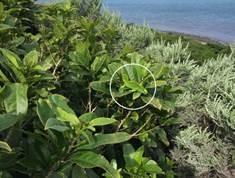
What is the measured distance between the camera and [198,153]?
→ 3.48 meters

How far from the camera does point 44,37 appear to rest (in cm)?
331

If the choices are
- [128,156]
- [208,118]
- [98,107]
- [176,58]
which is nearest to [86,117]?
[128,156]

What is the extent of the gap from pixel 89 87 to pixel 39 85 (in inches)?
16.8

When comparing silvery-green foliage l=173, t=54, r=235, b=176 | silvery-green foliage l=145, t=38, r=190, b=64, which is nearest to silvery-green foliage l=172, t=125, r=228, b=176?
silvery-green foliage l=173, t=54, r=235, b=176

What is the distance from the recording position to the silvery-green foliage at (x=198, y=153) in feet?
11.5

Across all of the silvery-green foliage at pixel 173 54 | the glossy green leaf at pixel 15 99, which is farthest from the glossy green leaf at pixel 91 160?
the silvery-green foliage at pixel 173 54

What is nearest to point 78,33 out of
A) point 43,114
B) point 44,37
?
point 44,37

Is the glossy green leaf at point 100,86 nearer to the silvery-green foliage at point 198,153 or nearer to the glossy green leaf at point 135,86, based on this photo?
the glossy green leaf at point 135,86

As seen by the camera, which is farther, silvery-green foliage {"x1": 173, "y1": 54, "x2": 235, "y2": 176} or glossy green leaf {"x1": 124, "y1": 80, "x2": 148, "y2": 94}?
silvery-green foliage {"x1": 173, "y1": 54, "x2": 235, "y2": 176}

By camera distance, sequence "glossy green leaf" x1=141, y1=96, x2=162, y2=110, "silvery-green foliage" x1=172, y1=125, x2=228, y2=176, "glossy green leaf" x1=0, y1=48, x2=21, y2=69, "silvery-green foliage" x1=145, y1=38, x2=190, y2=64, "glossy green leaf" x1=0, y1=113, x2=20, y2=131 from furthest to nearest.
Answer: "silvery-green foliage" x1=145, y1=38, x2=190, y2=64 → "silvery-green foliage" x1=172, y1=125, x2=228, y2=176 → "glossy green leaf" x1=141, y1=96, x2=162, y2=110 → "glossy green leaf" x1=0, y1=48, x2=21, y2=69 → "glossy green leaf" x1=0, y1=113, x2=20, y2=131

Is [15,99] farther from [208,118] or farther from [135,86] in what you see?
[208,118]

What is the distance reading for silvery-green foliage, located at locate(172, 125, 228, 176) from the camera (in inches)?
137

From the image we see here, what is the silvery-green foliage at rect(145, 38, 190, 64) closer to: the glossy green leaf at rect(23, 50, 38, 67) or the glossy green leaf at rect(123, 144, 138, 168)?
the glossy green leaf at rect(123, 144, 138, 168)

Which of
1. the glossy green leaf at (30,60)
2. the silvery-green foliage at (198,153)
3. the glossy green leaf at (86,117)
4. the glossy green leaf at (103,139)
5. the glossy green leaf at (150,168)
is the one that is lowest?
the silvery-green foliage at (198,153)
